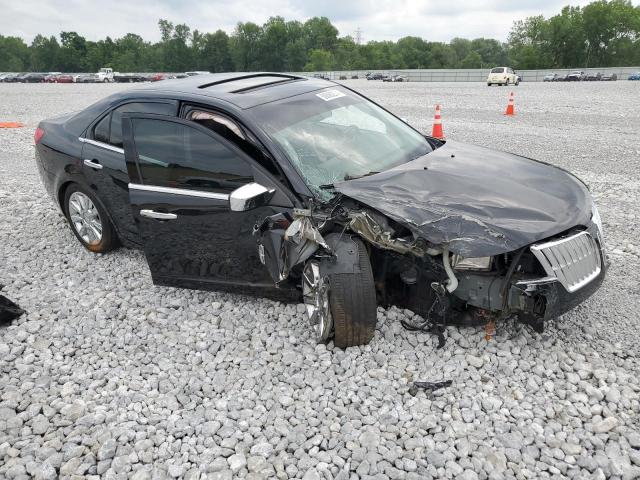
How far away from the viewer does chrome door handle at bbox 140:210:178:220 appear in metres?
3.77

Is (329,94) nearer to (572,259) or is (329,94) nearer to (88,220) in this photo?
(572,259)

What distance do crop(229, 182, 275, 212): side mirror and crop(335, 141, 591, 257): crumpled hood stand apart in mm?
500

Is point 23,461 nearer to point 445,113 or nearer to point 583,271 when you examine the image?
point 583,271

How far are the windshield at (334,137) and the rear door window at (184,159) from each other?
1.14 ft

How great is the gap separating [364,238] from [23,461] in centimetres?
216

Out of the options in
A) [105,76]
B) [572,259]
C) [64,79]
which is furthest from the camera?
[105,76]

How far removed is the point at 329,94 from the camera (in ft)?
14.2

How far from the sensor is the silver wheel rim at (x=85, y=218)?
15.8 ft

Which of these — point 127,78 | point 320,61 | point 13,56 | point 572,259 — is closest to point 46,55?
point 13,56

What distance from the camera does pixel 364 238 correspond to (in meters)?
3.22

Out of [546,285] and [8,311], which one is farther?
[8,311]

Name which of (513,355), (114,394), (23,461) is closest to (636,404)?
(513,355)

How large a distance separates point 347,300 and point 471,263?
2.49 ft

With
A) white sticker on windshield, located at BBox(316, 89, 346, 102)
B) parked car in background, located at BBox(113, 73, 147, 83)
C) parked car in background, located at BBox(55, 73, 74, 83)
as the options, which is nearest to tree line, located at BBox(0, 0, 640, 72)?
parked car in background, located at BBox(113, 73, 147, 83)
